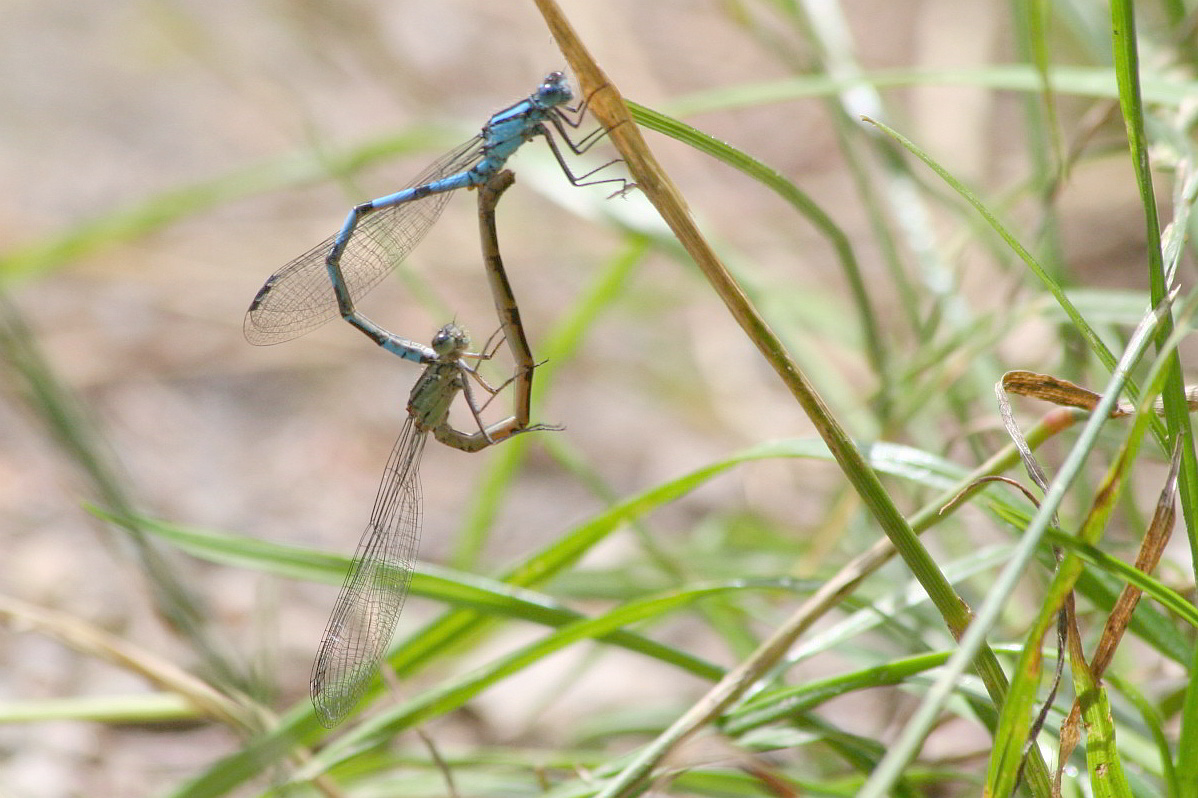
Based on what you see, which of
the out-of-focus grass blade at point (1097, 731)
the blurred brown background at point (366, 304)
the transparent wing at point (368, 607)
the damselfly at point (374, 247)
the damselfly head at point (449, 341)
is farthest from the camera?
the blurred brown background at point (366, 304)

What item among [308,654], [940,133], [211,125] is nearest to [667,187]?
[308,654]

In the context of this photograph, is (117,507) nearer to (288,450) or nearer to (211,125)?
(288,450)

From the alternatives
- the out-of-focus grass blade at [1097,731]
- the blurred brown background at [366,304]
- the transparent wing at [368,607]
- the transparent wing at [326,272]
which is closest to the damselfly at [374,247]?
the transparent wing at [326,272]

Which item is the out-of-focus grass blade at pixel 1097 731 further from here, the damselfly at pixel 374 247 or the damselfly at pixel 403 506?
the damselfly at pixel 374 247

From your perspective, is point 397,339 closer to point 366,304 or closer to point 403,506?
point 403,506

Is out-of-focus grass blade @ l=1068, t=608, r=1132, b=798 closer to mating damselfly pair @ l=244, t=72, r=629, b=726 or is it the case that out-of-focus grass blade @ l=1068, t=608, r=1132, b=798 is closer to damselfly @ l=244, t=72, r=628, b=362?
mating damselfly pair @ l=244, t=72, r=629, b=726
